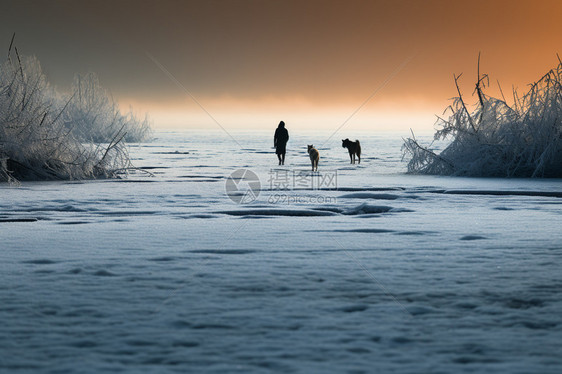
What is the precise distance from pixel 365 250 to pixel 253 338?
233 cm

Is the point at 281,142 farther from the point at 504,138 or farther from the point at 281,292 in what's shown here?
the point at 281,292

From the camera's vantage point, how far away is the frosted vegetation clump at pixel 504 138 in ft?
46.2

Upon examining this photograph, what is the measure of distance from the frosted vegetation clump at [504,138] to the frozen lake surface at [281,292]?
7.36 m

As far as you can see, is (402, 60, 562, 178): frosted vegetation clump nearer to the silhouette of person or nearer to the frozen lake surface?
the silhouette of person

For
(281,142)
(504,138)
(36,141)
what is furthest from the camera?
(281,142)

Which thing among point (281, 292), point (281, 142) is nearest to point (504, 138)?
point (281, 142)

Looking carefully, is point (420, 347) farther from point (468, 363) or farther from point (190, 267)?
point (190, 267)

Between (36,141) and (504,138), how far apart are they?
32.1 feet

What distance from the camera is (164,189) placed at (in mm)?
11078

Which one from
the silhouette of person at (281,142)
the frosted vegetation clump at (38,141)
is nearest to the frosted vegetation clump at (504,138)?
the silhouette of person at (281,142)

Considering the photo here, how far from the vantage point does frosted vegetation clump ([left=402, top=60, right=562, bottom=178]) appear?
46.2 ft

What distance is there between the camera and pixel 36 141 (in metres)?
12.8

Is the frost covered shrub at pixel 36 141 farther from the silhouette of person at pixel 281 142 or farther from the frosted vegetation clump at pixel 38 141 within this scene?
the silhouette of person at pixel 281 142

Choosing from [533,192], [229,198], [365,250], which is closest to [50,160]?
[229,198]
